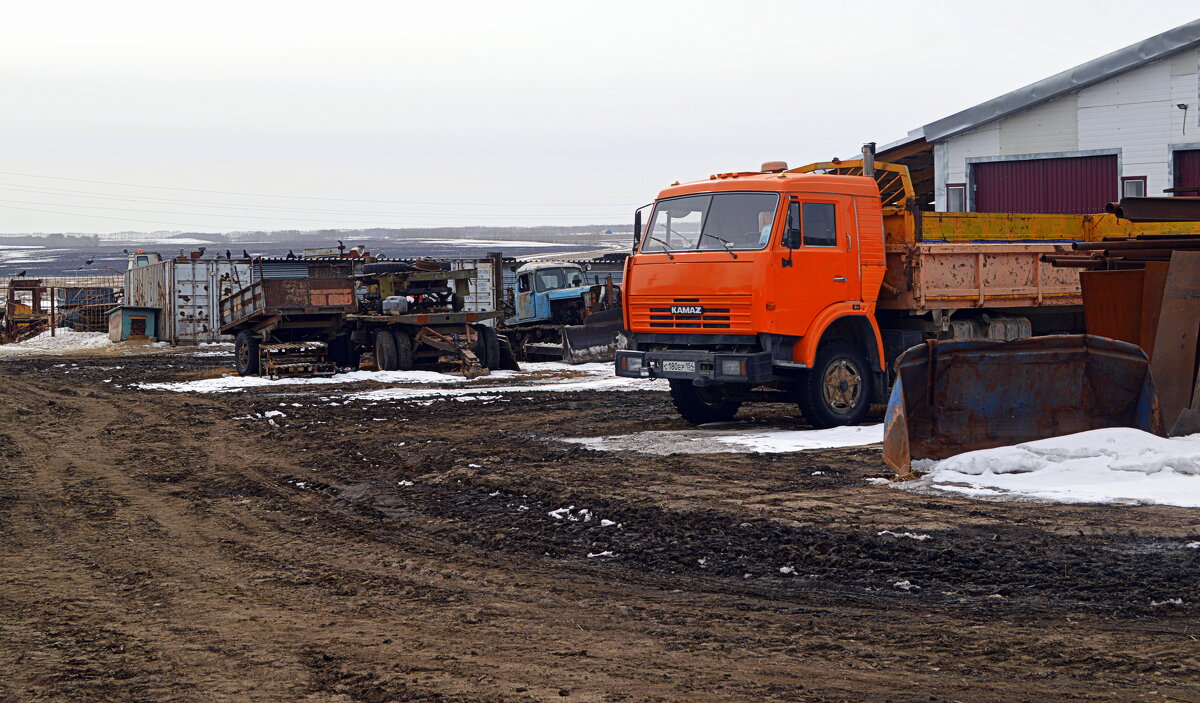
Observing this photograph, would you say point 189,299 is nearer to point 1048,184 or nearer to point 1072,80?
point 1048,184

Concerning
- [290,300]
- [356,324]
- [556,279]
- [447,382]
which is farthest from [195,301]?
[447,382]

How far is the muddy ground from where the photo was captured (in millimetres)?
4836

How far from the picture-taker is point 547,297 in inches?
1129

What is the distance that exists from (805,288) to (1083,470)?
13.2ft

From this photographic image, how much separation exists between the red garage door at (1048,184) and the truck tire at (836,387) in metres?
10.4

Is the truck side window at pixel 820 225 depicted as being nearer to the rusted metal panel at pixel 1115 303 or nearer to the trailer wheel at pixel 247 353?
the rusted metal panel at pixel 1115 303

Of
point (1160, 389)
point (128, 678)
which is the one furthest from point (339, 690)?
point (1160, 389)

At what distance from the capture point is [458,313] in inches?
933

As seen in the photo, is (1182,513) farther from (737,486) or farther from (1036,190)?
(1036,190)

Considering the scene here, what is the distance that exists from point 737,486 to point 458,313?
15.0 meters

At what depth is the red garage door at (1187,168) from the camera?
20.4m

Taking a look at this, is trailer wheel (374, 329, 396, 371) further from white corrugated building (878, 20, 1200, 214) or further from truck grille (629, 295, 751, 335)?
white corrugated building (878, 20, 1200, 214)

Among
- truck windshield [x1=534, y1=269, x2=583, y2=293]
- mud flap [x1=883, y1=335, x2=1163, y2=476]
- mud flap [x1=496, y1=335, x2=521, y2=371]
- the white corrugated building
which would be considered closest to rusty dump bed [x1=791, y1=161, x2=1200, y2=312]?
mud flap [x1=883, y1=335, x2=1163, y2=476]

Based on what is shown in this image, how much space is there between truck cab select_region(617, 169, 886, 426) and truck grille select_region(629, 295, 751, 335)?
0.04 ft
